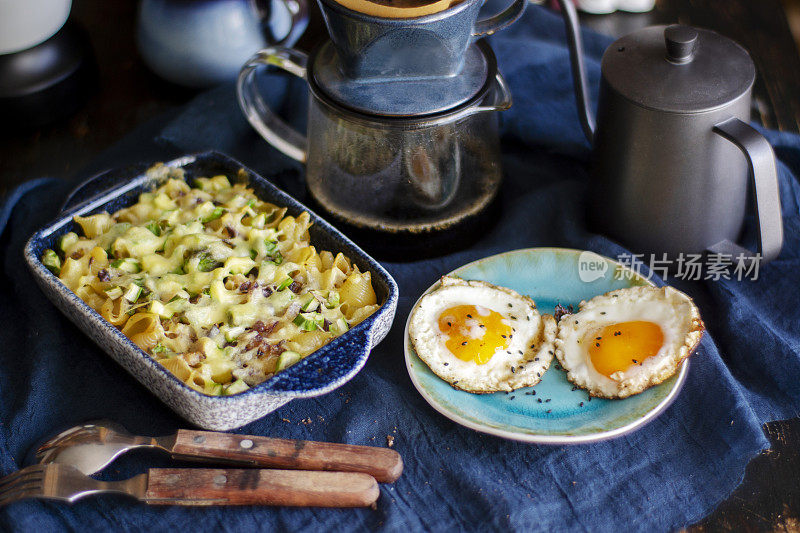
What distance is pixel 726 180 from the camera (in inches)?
59.9

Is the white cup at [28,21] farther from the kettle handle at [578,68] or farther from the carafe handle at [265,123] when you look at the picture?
the kettle handle at [578,68]

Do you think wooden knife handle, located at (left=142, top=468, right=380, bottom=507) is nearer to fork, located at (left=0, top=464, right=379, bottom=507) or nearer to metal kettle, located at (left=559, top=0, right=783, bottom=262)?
fork, located at (left=0, top=464, right=379, bottom=507)

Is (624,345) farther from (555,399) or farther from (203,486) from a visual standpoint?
(203,486)

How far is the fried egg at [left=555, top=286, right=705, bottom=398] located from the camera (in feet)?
4.50

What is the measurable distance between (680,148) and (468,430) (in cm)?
62

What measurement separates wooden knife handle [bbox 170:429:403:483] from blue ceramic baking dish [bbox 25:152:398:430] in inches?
1.3

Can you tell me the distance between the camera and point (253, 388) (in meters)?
1.25

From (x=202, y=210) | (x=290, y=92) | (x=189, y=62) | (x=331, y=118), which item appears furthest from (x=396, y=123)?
(x=189, y=62)

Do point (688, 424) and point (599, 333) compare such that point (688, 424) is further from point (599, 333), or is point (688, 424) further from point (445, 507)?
point (445, 507)

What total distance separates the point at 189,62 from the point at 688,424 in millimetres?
1429

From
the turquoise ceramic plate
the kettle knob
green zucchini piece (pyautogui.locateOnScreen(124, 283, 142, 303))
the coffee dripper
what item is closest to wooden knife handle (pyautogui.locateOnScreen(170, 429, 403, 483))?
the turquoise ceramic plate

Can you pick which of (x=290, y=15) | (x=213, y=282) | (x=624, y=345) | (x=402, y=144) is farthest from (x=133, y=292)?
(x=290, y=15)

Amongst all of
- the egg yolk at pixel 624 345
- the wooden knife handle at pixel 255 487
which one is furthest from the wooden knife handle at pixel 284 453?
the egg yolk at pixel 624 345

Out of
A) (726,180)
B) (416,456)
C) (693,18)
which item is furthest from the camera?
(693,18)
